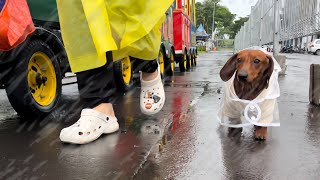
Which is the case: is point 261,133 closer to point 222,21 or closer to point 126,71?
point 126,71

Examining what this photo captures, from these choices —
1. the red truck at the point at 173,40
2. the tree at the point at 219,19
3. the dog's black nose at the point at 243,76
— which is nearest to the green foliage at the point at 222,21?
the tree at the point at 219,19

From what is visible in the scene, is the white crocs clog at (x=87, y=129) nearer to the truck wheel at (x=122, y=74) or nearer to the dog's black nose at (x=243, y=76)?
the dog's black nose at (x=243, y=76)

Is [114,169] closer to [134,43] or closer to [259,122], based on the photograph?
[134,43]

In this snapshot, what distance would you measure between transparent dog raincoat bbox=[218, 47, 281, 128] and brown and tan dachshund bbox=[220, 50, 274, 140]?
0.05 m

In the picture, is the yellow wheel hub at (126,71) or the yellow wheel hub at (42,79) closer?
the yellow wheel hub at (42,79)

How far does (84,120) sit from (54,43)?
1.53 m

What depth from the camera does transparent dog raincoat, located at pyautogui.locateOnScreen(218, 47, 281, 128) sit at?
10.1 ft

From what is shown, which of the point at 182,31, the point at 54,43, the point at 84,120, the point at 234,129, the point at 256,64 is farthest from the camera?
the point at 182,31

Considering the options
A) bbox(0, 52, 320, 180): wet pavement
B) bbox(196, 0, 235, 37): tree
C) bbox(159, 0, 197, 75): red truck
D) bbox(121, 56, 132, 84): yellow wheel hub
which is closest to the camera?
bbox(0, 52, 320, 180): wet pavement

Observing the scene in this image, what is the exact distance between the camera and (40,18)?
149 inches

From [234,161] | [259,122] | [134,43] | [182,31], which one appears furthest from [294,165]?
[182,31]

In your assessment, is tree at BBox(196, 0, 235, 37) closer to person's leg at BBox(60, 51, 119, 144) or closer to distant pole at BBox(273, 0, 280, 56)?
distant pole at BBox(273, 0, 280, 56)

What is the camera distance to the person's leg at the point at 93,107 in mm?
2826

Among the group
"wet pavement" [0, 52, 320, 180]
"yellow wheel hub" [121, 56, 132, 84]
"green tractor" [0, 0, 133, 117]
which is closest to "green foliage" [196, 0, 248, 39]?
"yellow wheel hub" [121, 56, 132, 84]
